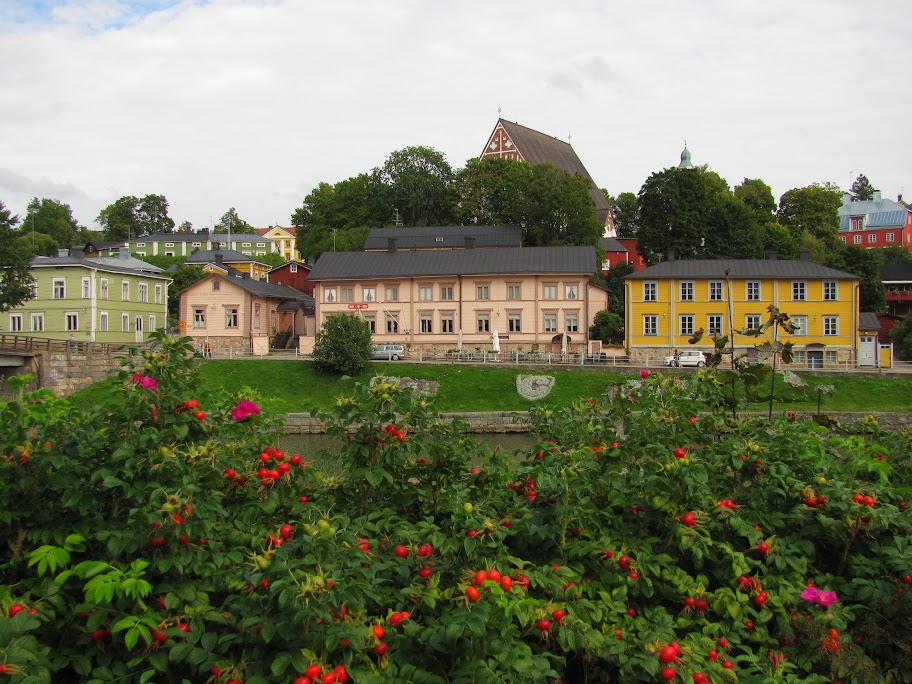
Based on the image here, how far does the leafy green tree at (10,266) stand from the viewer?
142ft

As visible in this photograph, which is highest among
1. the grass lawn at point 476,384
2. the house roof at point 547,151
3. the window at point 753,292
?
the house roof at point 547,151

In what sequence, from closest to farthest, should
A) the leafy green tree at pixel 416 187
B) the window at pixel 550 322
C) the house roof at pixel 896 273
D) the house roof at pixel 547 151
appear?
the window at pixel 550 322, the house roof at pixel 896 273, the leafy green tree at pixel 416 187, the house roof at pixel 547 151

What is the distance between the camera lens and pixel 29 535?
14.3 feet

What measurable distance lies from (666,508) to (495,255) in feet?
181

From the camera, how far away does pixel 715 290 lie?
53938 millimetres

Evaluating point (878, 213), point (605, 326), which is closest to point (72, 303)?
point (605, 326)

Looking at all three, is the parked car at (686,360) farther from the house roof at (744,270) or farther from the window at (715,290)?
the house roof at (744,270)

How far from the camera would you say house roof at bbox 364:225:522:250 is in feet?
241

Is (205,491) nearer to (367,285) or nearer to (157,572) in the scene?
(157,572)

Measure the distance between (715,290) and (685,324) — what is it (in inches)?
120

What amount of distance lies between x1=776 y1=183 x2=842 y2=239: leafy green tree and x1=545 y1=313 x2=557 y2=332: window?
1778 inches

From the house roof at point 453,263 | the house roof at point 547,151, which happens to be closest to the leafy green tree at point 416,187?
the house roof at point 547,151

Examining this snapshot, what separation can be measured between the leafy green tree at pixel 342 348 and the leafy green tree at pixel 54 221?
84702 millimetres

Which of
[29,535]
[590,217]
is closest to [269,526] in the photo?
[29,535]
